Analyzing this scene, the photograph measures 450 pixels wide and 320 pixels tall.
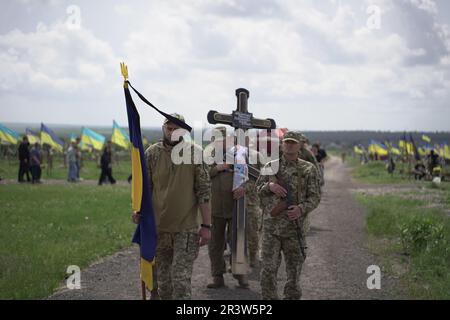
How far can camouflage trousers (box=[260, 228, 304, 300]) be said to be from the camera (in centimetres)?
609

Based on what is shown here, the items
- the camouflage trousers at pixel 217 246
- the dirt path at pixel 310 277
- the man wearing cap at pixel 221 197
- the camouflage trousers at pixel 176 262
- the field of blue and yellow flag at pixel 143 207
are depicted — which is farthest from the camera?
the man wearing cap at pixel 221 197

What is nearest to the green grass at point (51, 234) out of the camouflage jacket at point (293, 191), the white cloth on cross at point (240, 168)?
the white cloth on cross at point (240, 168)

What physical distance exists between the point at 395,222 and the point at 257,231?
5487mm

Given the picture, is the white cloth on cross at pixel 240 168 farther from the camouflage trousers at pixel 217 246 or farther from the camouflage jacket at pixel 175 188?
the camouflage jacket at pixel 175 188

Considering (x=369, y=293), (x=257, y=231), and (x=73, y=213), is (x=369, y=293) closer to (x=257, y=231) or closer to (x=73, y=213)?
(x=257, y=231)

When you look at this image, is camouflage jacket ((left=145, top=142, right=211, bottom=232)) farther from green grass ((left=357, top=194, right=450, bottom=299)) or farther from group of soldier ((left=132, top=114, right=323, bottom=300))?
green grass ((left=357, top=194, right=450, bottom=299))

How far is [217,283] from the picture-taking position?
7.53 metres

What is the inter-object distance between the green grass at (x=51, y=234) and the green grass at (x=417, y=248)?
4.96 meters

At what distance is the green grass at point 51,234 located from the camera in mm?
7574

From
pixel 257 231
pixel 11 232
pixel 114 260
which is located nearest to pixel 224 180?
pixel 257 231

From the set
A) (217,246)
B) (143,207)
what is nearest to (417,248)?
(217,246)

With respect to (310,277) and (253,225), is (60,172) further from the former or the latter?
(310,277)

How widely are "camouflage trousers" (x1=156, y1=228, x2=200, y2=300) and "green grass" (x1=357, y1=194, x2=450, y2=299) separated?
10.4 feet

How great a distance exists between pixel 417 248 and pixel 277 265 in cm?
477
